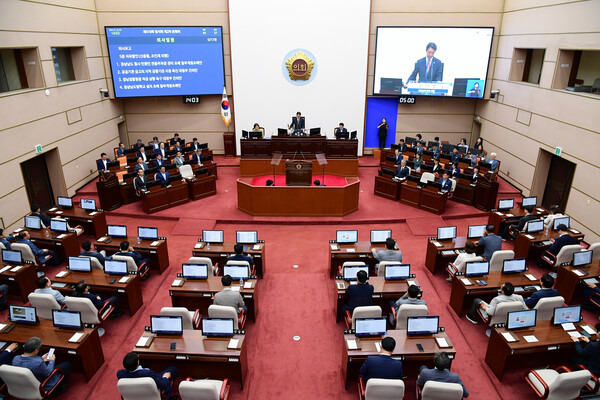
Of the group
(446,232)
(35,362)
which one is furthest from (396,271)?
(35,362)

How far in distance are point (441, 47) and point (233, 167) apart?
9.37 meters

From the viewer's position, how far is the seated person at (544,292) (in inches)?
262

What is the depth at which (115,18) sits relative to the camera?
50.1ft

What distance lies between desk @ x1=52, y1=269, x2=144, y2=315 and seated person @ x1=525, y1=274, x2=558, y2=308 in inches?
278

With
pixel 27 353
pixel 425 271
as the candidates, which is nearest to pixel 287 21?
pixel 425 271

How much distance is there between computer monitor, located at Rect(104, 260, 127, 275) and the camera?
7680 mm

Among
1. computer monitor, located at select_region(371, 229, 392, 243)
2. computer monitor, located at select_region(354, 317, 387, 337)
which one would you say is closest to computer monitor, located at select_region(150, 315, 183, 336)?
computer monitor, located at select_region(354, 317, 387, 337)

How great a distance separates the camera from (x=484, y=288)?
7285 mm

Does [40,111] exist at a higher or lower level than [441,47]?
lower

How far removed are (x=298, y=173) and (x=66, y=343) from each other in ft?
25.2

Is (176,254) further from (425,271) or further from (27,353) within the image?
(425,271)

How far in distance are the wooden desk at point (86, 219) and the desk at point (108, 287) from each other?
9.41 ft

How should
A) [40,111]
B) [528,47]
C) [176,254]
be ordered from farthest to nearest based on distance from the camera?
[528,47]
[40,111]
[176,254]

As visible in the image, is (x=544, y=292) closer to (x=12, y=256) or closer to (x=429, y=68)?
(x=12, y=256)
